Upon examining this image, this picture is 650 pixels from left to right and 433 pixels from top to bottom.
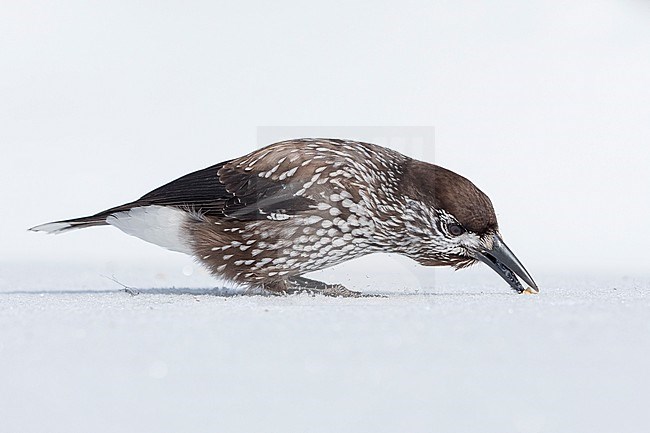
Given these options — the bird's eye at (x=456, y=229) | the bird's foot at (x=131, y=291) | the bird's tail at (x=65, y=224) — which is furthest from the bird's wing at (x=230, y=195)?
the bird's eye at (x=456, y=229)

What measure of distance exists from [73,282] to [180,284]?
0.79 m

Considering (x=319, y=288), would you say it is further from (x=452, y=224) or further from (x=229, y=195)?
(x=452, y=224)

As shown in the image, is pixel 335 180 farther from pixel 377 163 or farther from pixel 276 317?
pixel 276 317

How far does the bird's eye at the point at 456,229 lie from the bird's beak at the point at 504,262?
0.17 metres

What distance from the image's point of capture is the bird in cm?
552

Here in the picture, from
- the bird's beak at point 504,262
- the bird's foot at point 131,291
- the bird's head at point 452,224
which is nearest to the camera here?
the bird's head at point 452,224

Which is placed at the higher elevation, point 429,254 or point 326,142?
point 326,142

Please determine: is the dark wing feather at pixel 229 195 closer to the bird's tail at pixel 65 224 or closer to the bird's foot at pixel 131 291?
the bird's tail at pixel 65 224

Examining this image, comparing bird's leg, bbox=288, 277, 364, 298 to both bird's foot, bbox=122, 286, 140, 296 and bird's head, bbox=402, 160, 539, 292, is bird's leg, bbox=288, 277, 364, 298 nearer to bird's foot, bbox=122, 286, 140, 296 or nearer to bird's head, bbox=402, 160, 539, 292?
bird's head, bbox=402, 160, 539, 292

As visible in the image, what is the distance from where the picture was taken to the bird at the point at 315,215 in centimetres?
552

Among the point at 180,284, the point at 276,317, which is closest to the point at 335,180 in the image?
the point at 276,317

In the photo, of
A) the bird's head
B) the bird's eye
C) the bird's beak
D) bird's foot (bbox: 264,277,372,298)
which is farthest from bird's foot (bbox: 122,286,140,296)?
the bird's beak

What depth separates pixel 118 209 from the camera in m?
5.91

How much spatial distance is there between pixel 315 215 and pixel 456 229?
84 centimetres
